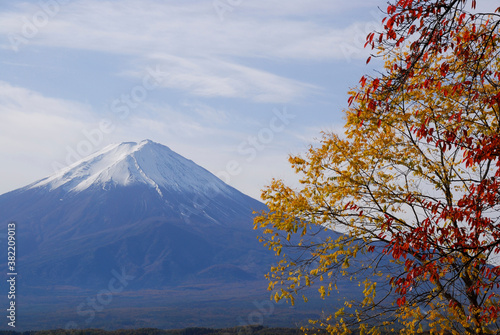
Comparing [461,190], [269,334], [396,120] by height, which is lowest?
[269,334]

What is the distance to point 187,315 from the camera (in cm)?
14575

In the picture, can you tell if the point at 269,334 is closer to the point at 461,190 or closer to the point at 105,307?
the point at 461,190

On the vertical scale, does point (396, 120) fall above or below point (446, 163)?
above

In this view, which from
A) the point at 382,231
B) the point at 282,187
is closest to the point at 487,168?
the point at 382,231

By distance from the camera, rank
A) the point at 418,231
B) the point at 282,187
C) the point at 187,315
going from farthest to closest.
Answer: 1. the point at 187,315
2. the point at 282,187
3. the point at 418,231

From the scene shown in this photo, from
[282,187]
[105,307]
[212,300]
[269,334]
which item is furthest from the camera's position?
[212,300]

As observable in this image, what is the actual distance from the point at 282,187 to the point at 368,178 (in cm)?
181

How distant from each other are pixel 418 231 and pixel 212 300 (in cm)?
18934

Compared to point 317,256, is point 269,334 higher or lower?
lower

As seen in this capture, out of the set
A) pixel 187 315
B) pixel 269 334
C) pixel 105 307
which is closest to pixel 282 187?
pixel 269 334

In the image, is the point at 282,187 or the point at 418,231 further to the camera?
the point at 282,187

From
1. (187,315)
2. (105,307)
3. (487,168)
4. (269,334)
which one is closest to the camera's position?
(487,168)

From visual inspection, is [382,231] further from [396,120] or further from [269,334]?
[269,334]

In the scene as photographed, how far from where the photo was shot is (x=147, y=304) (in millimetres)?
179000
